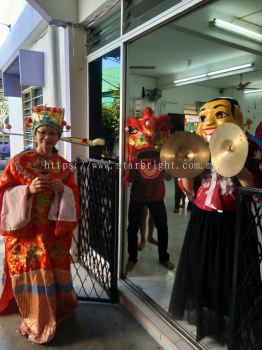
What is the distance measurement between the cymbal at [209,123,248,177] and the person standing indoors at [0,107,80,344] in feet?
3.00

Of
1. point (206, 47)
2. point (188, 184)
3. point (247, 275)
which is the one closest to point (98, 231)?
point (188, 184)

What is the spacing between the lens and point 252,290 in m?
1.31

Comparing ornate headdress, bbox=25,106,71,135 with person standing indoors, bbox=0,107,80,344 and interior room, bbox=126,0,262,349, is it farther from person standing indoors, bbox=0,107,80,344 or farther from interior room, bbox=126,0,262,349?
interior room, bbox=126,0,262,349

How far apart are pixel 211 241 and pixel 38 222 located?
101cm

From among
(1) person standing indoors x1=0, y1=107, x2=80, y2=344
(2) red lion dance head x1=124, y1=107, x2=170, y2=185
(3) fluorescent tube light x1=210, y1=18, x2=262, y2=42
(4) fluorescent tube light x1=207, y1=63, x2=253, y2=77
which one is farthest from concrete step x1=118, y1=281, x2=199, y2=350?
(3) fluorescent tube light x1=210, y1=18, x2=262, y2=42

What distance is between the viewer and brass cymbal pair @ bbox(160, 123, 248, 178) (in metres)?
1.16

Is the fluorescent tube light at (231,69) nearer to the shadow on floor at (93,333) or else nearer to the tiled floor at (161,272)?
the tiled floor at (161,272)

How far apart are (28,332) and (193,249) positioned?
43.4 inches

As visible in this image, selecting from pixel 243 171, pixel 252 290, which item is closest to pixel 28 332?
pixel 252 290

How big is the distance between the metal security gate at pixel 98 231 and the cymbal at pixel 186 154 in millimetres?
549

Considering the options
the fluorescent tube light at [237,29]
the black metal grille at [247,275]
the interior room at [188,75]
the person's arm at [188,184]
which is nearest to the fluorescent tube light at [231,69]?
the interior room at [188,75]

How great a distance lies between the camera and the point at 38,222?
174 cm

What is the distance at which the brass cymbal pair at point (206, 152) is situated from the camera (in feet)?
3.81

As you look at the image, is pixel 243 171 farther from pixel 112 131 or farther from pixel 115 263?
pixel 112 131
